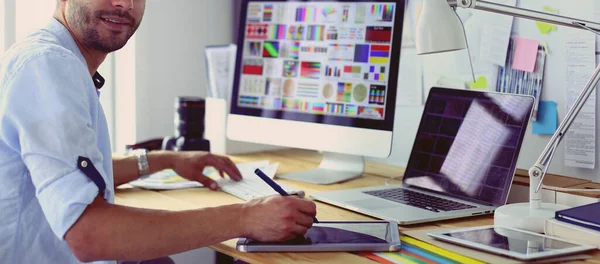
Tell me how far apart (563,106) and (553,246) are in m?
0.62

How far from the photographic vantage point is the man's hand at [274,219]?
4.06 feet

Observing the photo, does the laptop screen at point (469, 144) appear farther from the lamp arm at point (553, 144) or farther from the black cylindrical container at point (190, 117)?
the black cylindrical container at point (190, 117)

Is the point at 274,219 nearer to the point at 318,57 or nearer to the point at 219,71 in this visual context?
the point at 318,57

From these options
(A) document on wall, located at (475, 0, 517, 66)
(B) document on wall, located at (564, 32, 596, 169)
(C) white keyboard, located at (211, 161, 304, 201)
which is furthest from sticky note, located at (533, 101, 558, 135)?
(C) white keyboard, located at (211, 161, 304, 201)

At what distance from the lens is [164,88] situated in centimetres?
255

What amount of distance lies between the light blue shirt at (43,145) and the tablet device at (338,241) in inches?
10.7

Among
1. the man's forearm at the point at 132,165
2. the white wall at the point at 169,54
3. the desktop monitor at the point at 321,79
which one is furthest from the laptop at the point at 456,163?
the white wall at the point at 169,54

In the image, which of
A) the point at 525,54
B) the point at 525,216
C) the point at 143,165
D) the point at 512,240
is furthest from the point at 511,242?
the point at 143,165

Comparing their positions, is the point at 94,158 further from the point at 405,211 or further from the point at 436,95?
the point at 436,95

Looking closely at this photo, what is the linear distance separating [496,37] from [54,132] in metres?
1.19

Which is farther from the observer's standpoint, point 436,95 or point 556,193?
point 436,95

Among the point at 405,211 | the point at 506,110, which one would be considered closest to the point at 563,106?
the point at 506,110

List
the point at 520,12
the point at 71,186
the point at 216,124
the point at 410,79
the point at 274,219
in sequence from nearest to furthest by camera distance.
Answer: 1. the point at 71,186
2. the point at 274,219
3. the point at 520,12
4. the point at 410,79
5. the point at 216,124

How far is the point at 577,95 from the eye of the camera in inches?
68.0
